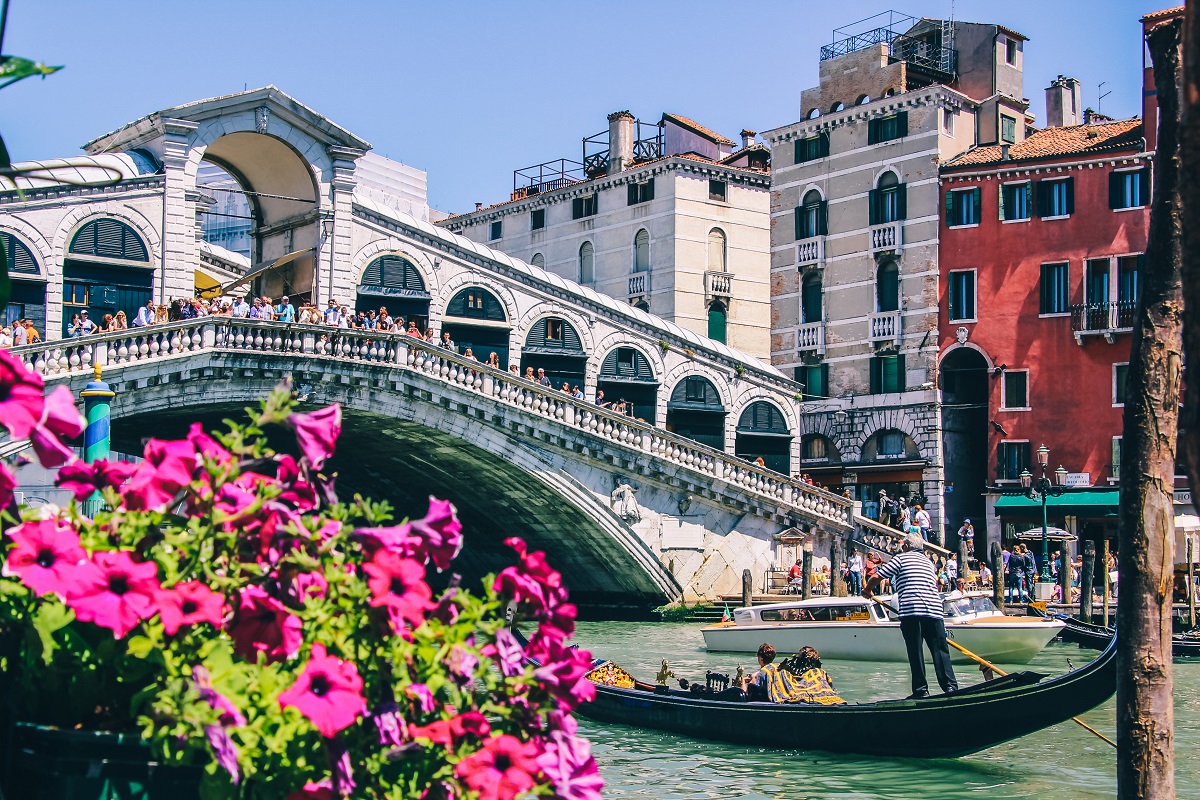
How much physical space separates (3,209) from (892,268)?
58.6ft

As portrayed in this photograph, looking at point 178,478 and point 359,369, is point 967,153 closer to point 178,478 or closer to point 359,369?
point 359,369

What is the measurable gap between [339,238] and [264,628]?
805 inches

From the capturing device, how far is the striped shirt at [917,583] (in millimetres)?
10211

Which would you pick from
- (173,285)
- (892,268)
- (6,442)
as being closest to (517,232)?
(892,268)

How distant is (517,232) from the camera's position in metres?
37.9

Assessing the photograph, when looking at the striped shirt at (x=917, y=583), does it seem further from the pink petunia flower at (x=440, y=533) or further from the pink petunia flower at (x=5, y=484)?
the pink petunia flower at (x=5, y=484)

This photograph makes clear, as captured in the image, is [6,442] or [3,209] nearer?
[6,442]

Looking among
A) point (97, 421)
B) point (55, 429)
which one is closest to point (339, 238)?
point (97, 421)

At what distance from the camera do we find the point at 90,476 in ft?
8.95

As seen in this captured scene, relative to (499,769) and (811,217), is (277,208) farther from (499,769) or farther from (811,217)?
(499,769)

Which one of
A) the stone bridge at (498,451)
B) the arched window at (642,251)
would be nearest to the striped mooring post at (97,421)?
the stone bridge at (498,451)

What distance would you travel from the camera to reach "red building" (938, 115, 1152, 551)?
27.0 metres

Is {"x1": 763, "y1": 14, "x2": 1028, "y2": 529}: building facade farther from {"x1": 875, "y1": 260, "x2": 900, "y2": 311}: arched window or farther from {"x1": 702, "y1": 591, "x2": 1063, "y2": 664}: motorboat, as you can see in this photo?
{"x1": 702, "y1": 591, "x2": 1063, "y2": 664}: motorboat

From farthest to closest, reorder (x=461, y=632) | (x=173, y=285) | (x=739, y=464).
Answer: (x=739, y=464), (x=173, y=285), (x=461, y=632)
